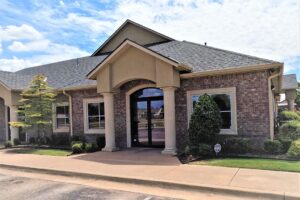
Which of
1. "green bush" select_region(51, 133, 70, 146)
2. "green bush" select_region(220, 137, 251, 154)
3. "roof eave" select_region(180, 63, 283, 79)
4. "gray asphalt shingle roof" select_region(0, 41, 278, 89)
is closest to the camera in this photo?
"roof eave" select_region(180, 63, 283, 79)

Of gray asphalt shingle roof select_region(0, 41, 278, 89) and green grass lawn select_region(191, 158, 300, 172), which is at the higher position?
gray asphalt shingle roof select_region(0, 41, 278, 89)

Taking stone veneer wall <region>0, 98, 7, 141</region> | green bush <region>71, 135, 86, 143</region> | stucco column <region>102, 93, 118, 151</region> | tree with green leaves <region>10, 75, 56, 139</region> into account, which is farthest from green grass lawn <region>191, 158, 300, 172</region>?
stone veneer wall <region>0, 98, 7, 141</region>

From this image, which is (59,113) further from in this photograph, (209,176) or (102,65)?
(209,176)

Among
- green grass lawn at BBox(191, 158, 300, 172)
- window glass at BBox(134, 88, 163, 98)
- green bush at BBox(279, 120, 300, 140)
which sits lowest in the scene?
green grass lawn at BBox(191, 158, 300, 172)

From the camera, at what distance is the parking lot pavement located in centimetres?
666

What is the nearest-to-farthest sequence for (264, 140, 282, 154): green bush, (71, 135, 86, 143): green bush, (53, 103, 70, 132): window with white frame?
1. (264, 140, 282, 154): green bush
2. (71, 135, 86, 143): green bush
3. (53, 103, 70, 132): window with white frame


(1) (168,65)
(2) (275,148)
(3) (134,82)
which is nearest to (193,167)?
(2) (275,148)

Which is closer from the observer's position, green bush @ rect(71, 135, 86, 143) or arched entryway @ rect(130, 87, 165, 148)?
arched entryway @ rect(130, 87, 165, 148)

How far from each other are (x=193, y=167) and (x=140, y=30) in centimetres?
1264

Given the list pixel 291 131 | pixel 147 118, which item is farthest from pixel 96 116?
pixel 291 131

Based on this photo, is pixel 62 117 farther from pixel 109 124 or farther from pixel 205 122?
pixel 205 122

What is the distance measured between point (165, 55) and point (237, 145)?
478 centimetres

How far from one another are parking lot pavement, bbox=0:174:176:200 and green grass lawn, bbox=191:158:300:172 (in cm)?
332

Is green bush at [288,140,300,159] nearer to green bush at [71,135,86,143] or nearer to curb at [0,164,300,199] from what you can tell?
curb at [0,164,300,199]
